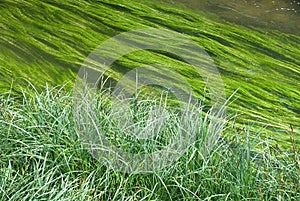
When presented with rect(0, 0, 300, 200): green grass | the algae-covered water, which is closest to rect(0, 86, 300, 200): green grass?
rect(0, 0, 300, 200): green grass

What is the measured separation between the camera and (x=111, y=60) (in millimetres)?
4270

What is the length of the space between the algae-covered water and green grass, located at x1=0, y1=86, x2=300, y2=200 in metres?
0.82

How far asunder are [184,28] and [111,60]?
0.72 meters

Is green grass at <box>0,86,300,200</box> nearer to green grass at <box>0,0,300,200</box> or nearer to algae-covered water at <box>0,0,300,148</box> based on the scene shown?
green grass at <box>0,0,300,200</box>

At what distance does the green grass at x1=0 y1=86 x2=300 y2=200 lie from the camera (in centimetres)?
251

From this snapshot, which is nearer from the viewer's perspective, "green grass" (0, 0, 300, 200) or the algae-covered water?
"green grass" (0, 0, 300, 200)

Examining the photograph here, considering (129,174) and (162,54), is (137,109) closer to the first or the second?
(129,174)

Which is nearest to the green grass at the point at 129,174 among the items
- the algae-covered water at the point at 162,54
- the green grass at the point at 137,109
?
the green grass at the point at 137,109

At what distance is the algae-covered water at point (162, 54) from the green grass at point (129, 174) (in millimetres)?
823

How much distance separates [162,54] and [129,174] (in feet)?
6.16

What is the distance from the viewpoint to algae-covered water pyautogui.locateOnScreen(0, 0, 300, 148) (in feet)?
12.7

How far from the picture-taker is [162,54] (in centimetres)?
438

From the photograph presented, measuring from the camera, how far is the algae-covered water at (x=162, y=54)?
387cm

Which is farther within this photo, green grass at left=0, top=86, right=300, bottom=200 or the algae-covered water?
the algae-covered water
